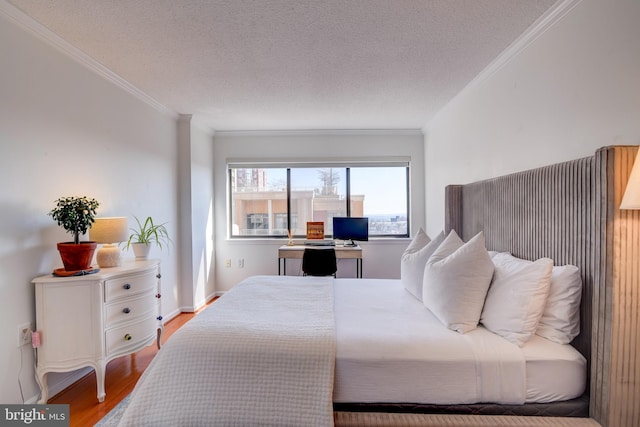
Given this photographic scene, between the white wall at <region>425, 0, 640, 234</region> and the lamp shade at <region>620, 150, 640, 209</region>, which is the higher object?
the white wall at <region>425, 0, 640, 234</region>

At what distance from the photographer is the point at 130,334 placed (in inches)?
84.5

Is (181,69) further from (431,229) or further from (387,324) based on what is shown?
(431,229)

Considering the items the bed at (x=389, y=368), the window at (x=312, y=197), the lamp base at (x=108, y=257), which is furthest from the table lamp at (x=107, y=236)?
the window at (x=312, y=197)

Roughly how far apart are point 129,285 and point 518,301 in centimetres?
243

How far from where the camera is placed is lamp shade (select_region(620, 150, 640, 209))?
107cm

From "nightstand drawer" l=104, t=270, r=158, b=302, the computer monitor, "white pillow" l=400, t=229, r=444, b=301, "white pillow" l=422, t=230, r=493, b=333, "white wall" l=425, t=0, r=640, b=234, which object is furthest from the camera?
the computer monitor

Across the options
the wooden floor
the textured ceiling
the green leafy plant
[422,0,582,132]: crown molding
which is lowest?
the wooden floor

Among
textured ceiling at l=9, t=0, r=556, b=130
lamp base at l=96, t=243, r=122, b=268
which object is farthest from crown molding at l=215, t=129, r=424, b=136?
lamp base at l=96, t=243, r=122, b=268

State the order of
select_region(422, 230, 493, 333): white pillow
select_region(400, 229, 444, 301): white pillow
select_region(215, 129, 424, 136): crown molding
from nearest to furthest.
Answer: select_region(422, 230, 493, 333): white pillow, select_region(400, 229, 444, 301): white pillow, select_region(215, 129, 424, 136): crown molding

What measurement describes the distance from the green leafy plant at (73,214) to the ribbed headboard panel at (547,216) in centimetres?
283

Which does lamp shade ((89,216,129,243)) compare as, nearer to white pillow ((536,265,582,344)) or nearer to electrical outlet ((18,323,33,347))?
electrical outlet ((18,323,33,347))

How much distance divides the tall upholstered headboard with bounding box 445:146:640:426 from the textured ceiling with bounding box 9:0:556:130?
3.52ft

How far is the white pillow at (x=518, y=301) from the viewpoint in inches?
54.1

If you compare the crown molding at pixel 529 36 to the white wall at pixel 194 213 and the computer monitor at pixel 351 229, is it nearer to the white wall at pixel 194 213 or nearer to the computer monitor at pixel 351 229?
the computer monitor at pixel 351 229
